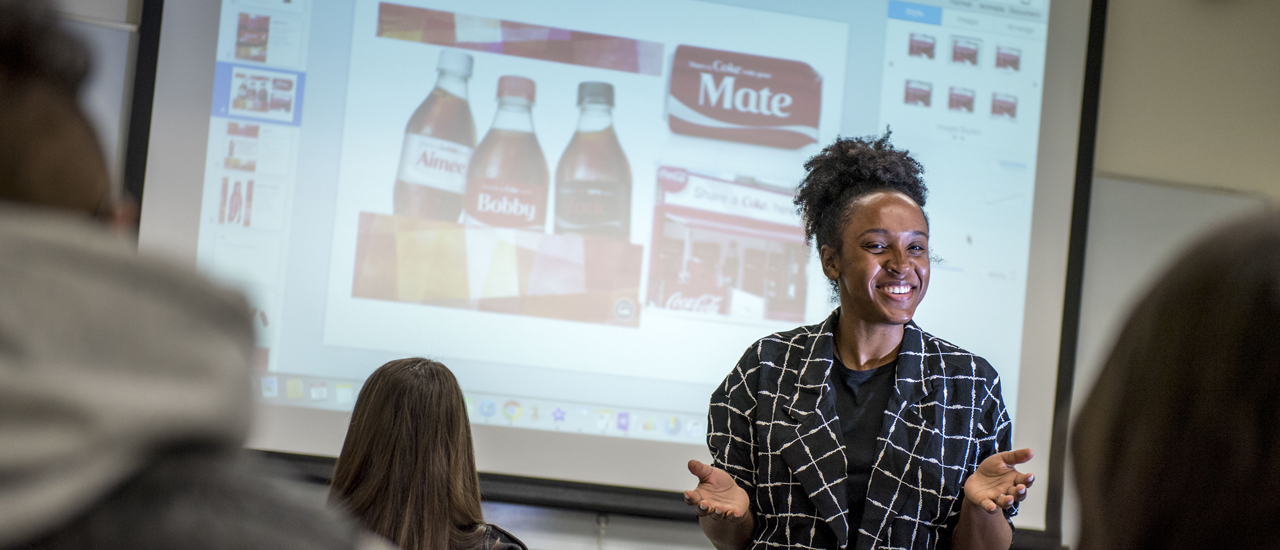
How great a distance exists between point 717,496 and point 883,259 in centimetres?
59

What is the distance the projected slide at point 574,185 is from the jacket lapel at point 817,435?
1.06 meters

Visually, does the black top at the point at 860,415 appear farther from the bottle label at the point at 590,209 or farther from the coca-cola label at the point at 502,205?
the coca-cola label at the point at 502,205

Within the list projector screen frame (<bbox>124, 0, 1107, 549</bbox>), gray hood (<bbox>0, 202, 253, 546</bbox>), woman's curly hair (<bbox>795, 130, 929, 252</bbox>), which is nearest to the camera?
gray hood (<bbox>0, 202, 253, 546</bbox>)

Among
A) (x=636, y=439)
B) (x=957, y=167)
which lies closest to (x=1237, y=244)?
(x=636, y=439)

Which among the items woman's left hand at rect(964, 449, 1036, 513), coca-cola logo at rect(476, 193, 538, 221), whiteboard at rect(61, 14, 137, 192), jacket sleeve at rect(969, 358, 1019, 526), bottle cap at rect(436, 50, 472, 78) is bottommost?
woman's left hand at rect(964, 449, 1036, 513)

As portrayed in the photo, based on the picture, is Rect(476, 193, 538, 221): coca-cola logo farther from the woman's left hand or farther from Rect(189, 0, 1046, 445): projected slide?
the woman's left hand

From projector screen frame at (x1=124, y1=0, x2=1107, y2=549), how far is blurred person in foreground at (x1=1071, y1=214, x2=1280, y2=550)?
1.96 meters

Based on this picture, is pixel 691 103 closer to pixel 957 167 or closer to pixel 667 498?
pixel 957 167

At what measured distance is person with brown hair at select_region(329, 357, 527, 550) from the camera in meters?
1.52

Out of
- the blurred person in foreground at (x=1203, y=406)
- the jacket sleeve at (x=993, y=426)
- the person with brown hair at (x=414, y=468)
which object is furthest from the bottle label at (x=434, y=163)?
the blurred person in foreground at (x=1203, y=406)

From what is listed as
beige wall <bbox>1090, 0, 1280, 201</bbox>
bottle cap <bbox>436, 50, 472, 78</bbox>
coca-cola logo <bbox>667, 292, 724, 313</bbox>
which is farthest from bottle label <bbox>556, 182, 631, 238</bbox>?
beige wall <bbox>1090, 0, 1280, 201</bbox>

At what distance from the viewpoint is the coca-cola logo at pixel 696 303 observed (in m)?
2.79

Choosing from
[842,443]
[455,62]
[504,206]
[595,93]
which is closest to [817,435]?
[842,443]

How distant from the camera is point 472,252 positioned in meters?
2.71
